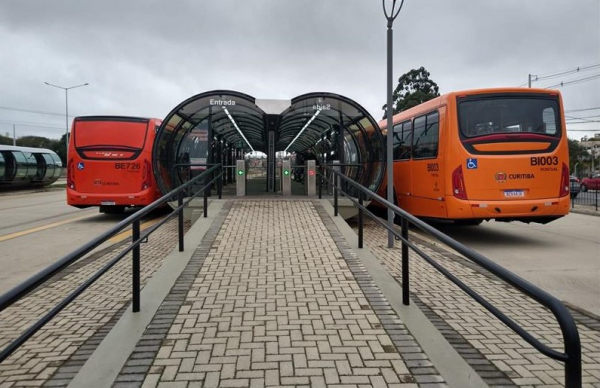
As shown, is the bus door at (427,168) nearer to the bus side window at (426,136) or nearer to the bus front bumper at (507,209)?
the bus side window at (426,136)

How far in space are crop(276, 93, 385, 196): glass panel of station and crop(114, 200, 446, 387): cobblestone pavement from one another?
5.66 m

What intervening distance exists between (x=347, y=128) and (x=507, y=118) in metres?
5.77

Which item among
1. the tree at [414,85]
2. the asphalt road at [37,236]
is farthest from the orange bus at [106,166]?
the tree at [414,85]

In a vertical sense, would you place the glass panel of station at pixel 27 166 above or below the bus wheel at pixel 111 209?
above

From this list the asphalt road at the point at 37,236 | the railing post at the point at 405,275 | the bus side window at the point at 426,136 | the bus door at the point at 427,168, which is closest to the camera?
the railing post at the point at 405,275

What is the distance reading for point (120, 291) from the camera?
5262 mm

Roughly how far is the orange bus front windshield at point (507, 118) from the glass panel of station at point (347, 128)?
2.62 meters

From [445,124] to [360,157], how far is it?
5550mm

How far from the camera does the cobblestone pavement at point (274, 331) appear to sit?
10.0ft

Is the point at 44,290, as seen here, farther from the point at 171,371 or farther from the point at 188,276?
the point at 171,371

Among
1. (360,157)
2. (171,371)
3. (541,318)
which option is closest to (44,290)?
(171,371)

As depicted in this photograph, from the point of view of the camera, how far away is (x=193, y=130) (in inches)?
542

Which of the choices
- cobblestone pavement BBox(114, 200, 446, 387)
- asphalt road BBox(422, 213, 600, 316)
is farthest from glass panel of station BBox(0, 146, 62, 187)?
cobblestone pavement BBox(114, 200, 446, 387)

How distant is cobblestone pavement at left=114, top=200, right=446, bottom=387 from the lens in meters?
3.06
